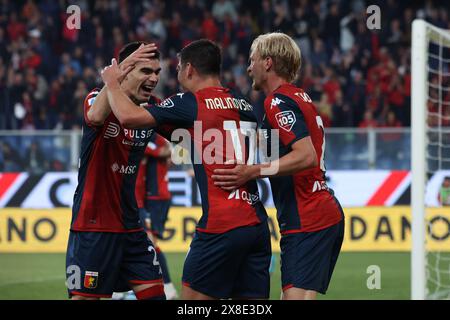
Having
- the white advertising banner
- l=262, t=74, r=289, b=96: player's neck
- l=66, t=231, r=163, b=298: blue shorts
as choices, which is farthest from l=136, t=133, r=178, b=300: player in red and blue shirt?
l=262, t=74, r=289, b=96: player's neck

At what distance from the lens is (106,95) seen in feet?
19.6

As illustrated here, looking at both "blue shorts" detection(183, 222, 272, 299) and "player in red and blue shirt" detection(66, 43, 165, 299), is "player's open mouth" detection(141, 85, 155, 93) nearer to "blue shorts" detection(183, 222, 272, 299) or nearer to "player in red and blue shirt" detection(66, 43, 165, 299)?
"player in red and blue shirt" detection(66, 43, 165, 299)

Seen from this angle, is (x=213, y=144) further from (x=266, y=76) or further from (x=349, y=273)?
(x=349, y=273)

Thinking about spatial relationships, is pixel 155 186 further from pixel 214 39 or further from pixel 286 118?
pixel 214 39

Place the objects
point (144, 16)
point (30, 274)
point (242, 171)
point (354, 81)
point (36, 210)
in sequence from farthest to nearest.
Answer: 1. point (144, 16)
2. point (354, 81)
3. point (36, 210)
4. point (30, 274)
5. point (242, 171)

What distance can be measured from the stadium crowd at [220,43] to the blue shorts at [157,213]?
738cm

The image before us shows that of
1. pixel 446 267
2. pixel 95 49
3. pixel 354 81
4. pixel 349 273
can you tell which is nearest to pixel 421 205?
pixel 446 267

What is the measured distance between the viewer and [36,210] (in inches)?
569

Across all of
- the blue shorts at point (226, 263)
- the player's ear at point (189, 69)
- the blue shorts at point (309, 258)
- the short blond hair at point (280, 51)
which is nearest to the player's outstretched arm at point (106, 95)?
the player's ear at point (189, 69)

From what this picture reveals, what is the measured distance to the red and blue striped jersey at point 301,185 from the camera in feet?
20.3

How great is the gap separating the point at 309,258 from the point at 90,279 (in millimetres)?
1480

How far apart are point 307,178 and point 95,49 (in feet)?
48.8

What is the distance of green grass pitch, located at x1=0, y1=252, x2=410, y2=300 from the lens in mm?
10148

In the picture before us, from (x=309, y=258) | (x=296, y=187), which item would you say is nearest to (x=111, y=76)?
(x=296, y=187)
